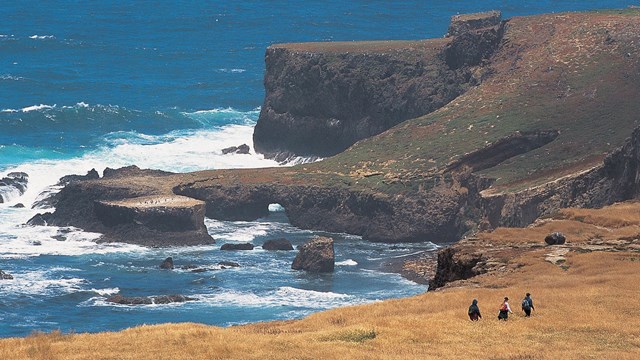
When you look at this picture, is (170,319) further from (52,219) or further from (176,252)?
(52,219)

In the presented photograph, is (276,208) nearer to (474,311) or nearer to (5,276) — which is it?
(5,276)

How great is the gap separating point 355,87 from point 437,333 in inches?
4306

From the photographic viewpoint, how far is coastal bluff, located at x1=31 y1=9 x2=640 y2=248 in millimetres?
143125

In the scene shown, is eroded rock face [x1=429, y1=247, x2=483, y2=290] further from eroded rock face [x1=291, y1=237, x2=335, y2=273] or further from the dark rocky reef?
the dark rocky reef

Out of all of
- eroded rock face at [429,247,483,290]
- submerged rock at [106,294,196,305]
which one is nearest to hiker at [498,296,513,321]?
eroded rock face at [429,247,483,290]

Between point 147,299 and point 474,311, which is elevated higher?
point 147,299

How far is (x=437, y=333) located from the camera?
7112 centimetres

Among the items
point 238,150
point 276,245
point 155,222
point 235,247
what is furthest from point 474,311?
point 238,150

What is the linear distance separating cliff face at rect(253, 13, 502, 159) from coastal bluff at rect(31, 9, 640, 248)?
4.47m

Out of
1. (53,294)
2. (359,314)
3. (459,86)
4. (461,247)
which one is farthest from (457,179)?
(359,314)

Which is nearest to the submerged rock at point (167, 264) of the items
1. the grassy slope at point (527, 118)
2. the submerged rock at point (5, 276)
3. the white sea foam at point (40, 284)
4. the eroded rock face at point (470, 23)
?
the white sea foam at point (40, 284)

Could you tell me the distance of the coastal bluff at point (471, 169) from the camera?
143 meters

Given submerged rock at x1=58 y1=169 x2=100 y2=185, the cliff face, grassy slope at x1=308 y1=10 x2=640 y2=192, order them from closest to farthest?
1. grassy slope at x1=308 y1=10 x2=640 y2=192
2. submerged rock at x1=58 y1=169 x2=100 y2=185
3. the cliff face

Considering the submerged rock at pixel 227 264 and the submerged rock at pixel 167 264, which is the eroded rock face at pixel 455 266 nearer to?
the submerged rock at pixel 227 264
